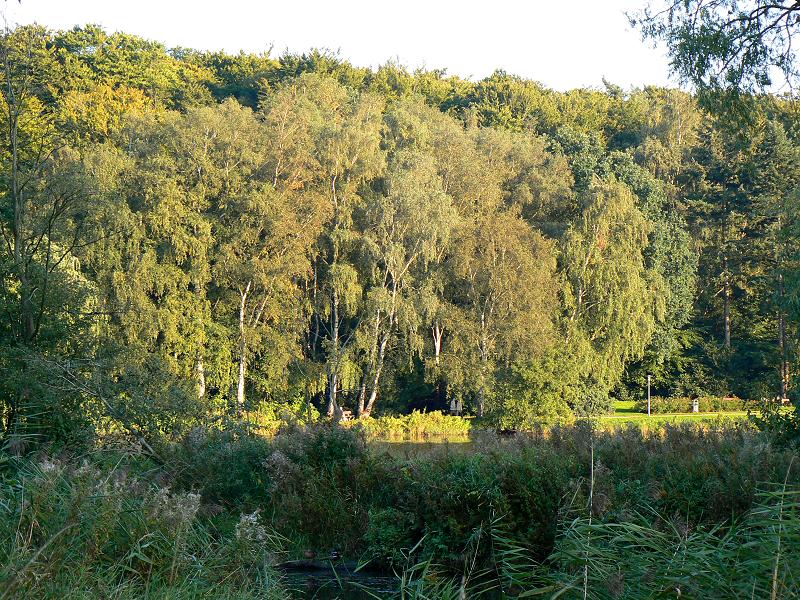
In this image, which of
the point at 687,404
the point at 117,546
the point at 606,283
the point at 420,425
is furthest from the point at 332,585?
the point at 687,404

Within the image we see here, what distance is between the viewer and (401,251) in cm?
3450

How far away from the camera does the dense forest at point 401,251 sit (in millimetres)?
32438

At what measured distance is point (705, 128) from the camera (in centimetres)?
4469

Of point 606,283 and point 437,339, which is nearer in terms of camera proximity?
point 437,339

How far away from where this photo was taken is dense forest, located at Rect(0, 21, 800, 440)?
106 ft

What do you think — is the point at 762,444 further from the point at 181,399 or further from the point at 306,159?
the point at 306,159

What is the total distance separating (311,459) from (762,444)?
15.7 ft

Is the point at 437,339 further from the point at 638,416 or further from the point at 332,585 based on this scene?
the point at 332,585

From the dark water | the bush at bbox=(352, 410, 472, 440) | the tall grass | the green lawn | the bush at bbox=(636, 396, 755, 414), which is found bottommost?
the bush at bbox=(352, 410, 472, 440)

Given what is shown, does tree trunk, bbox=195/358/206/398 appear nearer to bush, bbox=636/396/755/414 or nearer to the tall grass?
bush, bbox=636/396/755/414

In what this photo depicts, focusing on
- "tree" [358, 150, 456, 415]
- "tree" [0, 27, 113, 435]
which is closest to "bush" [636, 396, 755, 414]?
"tree" [358, 150, 456, 415]

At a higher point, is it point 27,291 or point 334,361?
point 27,291

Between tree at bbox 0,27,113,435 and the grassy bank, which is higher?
tree at bbox 0,27,113,435

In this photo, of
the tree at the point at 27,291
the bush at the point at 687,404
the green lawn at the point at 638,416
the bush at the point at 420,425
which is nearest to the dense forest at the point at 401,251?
the bush at the point at 687,404
